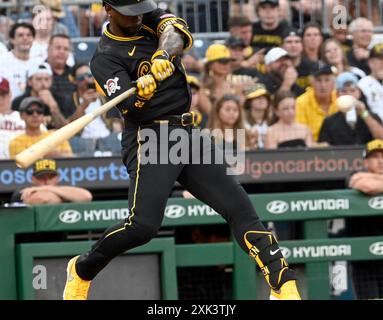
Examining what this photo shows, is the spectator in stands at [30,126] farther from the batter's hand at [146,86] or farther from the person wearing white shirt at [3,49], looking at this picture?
the batter's hand at [146,86]

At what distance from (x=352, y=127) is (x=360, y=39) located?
57.0 inches

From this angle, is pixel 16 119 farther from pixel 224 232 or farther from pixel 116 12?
pixel 116 12

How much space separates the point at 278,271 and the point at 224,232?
2.74 meters

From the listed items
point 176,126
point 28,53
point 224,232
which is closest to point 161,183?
point 176,126

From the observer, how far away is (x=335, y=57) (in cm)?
1048

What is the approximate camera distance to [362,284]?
8391 mm

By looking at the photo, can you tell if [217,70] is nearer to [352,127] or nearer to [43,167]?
[352,127]

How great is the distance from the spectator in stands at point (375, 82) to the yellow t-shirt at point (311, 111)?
0.34 m

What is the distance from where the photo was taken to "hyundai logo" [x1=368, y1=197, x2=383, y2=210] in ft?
26.9

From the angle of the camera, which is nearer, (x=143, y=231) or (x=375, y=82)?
(x=143, y=231)

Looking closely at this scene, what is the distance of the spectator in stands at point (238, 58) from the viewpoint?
398 inches

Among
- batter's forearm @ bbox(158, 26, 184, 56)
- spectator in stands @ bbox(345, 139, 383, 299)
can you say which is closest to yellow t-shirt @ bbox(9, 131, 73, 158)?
spectator in stands @ bbox(345, 139, 383, 299)

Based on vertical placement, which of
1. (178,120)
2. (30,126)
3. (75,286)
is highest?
(30,126)

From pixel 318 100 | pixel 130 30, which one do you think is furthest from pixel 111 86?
pixel 318 100
